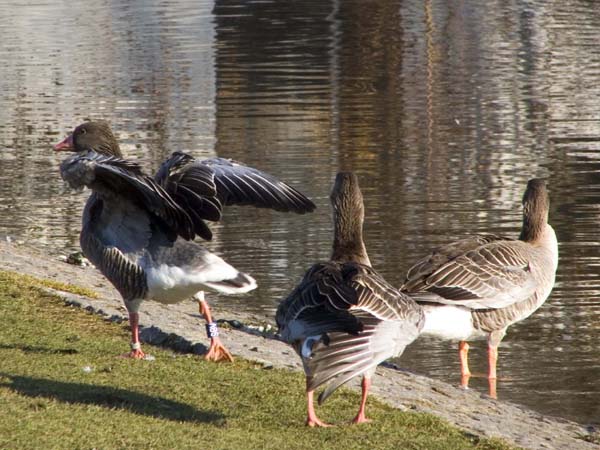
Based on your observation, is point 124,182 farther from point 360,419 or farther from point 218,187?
point 360,419

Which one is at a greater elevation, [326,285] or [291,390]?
[326,285]

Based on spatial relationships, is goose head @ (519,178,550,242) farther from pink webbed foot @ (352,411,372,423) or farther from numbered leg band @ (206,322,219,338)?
pink webbed foot @ (352,411,372,423)

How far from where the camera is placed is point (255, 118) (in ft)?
88.1

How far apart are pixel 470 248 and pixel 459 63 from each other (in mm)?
25905

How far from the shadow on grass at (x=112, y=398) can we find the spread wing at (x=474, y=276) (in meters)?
2.79

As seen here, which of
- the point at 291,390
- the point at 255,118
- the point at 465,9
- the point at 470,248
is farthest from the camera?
the point at 465,9

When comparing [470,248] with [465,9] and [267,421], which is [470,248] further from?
[465,9]

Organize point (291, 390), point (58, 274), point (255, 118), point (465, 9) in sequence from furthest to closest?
point (465, 9) < point (255, 118) < point (58, 274) < point (291, 390)

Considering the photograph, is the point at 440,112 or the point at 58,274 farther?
the point at 440,112

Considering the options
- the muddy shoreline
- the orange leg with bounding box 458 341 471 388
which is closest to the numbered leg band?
the muddy shoreline

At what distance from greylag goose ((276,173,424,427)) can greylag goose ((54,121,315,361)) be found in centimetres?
116

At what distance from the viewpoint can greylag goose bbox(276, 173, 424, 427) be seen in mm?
7027

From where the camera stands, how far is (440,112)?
27344 mm

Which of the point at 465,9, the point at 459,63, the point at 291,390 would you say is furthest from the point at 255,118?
the point at 465,9
